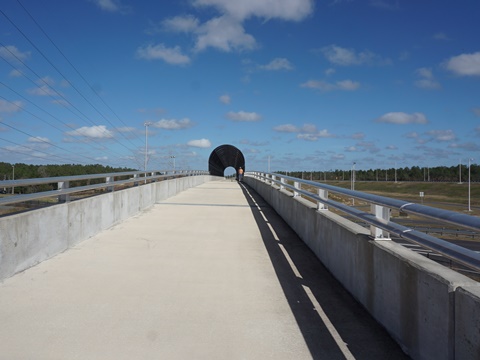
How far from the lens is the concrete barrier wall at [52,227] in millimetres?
5793

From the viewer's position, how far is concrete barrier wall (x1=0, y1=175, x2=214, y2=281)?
579 centimetres

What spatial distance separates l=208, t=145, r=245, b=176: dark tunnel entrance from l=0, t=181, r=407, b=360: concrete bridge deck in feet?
234

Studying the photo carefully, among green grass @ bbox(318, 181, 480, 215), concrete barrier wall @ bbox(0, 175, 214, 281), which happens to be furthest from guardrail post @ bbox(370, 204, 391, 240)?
green grass @ bbox(318, 181, 480, 215)

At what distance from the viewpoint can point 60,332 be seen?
420 centimetres

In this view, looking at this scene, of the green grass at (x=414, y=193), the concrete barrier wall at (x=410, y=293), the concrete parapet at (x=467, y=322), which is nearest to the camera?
the concrete parapet at (x=467, y=322)

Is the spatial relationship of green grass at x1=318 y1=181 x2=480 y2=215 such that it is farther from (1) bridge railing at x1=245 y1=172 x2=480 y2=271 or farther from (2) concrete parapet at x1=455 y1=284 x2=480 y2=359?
A: (2) concrete parapet at x1=455 y1=284 x2=480 y2=359

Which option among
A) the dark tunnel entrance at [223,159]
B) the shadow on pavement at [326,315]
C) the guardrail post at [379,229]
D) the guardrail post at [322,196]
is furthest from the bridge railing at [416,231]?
the dark tunnel entrance at [223,159]

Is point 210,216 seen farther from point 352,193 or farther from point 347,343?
A: point 347,343

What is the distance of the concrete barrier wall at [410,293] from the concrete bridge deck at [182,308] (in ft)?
0.70

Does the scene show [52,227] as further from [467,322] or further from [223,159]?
[223,159]

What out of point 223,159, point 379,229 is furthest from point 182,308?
point 223,159

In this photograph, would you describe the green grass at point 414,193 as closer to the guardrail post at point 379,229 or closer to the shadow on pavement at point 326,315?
the shadow on pavement at point 326,315

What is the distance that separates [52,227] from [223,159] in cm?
8259

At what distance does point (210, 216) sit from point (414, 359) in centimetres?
1005
